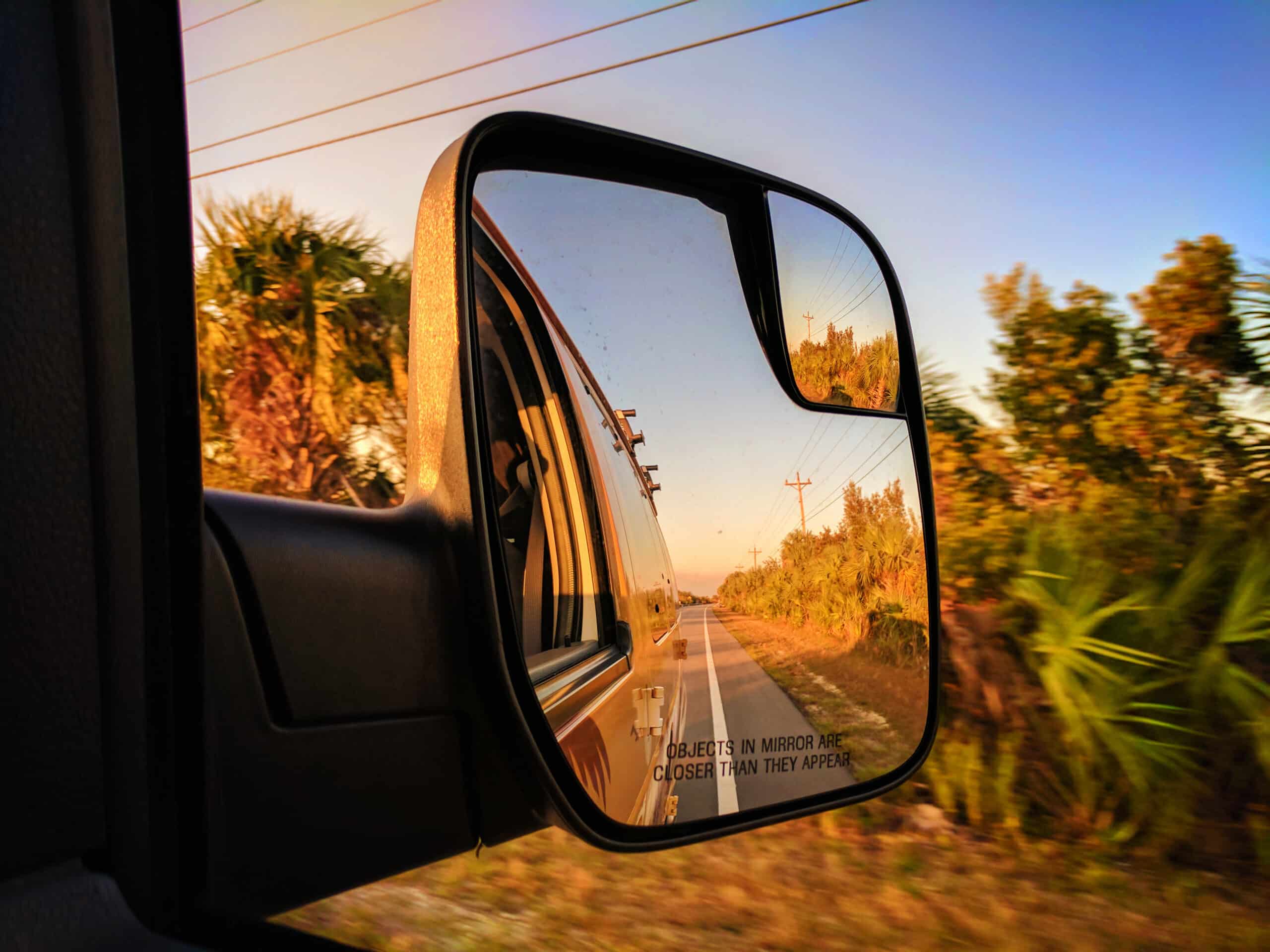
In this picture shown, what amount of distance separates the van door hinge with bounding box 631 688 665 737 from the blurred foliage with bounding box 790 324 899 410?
543 millimetres

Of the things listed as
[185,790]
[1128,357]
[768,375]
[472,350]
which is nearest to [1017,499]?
[1128,357]

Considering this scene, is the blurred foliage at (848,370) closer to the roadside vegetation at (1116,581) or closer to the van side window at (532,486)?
the van side window at (532,486)

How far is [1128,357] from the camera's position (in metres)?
5.02

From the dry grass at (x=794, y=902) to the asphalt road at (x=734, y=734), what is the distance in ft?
5.08

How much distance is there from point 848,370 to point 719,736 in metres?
0.70

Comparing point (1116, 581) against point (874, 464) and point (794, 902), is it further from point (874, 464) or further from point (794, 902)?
point (874, 464)

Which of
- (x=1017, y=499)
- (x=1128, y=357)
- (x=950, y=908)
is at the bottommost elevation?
(x=950, y=908)

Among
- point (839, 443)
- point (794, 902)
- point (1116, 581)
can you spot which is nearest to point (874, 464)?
point (839, 443)

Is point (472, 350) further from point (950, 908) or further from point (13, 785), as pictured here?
point (950, 908)

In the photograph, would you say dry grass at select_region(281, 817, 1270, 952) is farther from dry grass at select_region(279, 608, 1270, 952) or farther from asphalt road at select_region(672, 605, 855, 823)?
asphalt road at select_region(672, 605, 855, 823)

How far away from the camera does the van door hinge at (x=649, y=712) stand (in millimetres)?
1438

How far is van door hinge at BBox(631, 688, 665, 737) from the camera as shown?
56.6 inches

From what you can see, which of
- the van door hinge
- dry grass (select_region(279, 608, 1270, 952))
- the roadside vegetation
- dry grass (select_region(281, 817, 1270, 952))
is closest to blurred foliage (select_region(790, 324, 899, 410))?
the van door hinge

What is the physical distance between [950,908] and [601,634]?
95.4 inches
